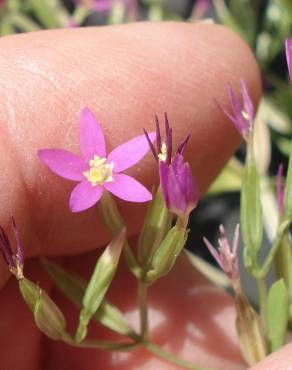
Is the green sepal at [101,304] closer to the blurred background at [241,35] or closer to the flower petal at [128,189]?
the flower petal at [128,189]

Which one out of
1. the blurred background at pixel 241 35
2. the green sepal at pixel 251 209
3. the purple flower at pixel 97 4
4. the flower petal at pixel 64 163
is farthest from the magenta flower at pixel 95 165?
the purple flower at pixel 97 4

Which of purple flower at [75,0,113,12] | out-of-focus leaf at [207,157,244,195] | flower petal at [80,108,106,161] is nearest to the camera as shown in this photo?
flower petal at [80,108,106,161]

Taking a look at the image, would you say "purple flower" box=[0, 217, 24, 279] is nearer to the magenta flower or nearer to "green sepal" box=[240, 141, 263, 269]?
the magenta flower

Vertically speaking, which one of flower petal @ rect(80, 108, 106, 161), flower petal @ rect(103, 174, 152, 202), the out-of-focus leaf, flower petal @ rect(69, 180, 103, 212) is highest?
flower petal @ rect(80, 108, 106, 161)

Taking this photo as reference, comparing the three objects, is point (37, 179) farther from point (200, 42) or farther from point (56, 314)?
point (200, 42)

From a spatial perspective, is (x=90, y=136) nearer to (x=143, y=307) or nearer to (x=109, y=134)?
(x=109, y=134)

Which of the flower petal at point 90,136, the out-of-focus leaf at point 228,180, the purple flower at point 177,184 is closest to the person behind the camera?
the purple flower at point 177,184

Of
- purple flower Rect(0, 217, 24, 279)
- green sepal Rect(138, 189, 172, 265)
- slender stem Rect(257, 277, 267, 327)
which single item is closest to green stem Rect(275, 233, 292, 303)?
slender stem Rect(257, 277, 267, 327)
